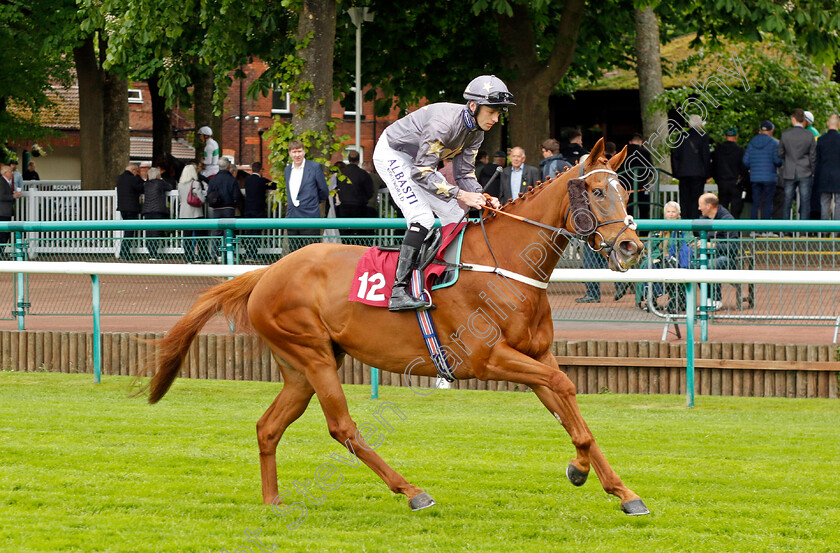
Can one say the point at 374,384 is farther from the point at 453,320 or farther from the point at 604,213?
the point at 604,213

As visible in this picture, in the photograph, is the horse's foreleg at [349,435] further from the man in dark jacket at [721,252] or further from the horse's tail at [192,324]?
the man in dark jacket at [721,252]

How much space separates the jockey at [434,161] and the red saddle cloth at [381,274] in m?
0.08

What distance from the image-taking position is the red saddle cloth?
5945 mm

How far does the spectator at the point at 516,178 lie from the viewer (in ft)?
43.7

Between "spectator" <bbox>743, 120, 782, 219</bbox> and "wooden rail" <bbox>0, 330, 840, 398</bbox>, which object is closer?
"wooden rail" <bbox>0, 330, 840, 398</bbox>

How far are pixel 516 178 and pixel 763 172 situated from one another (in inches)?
150

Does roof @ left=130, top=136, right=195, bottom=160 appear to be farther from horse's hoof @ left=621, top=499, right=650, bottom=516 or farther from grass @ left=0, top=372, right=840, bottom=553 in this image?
horse's hoof @ left=621, top=499, right=650, bottom=516

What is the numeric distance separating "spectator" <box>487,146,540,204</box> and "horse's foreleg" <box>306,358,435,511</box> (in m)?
7.49

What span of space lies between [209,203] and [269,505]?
10.2 meters

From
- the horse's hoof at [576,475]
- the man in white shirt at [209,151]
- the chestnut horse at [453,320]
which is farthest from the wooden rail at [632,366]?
the man in white shirt at [209,151]

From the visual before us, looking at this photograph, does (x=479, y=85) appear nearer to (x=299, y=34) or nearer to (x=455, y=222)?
(x=455, y=222)

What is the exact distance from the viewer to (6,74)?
23.1 metres

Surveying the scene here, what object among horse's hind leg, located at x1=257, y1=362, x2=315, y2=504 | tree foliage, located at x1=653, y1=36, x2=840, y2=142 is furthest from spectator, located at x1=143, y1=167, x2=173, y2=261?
horse's hind leg, located at x1=257, y1=362, x2=315, y2=504

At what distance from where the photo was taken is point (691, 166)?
14156mm
